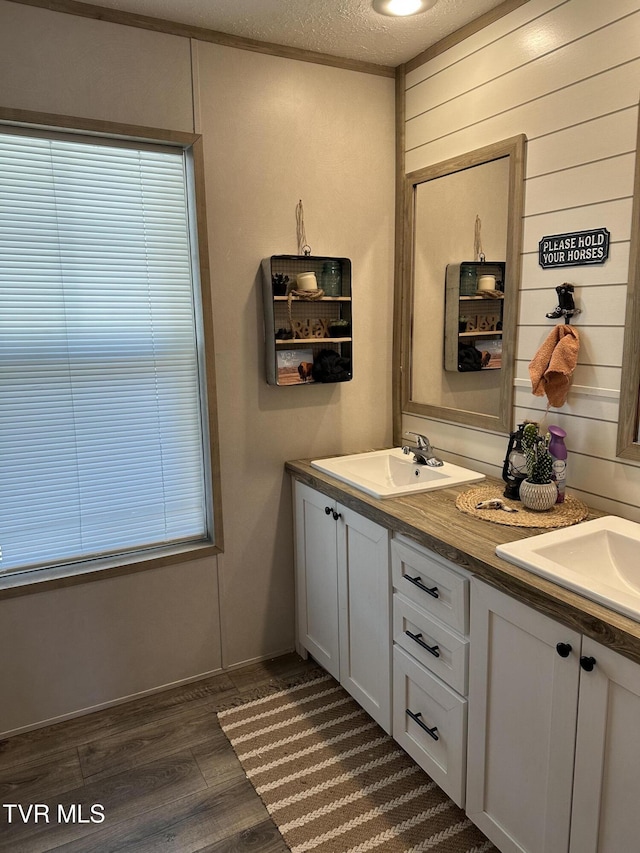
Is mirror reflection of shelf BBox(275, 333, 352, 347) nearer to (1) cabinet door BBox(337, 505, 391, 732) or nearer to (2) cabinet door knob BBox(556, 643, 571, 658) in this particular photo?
(1) cabinet door BBox(337, 505, 391, 732)

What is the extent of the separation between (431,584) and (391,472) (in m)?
0.88

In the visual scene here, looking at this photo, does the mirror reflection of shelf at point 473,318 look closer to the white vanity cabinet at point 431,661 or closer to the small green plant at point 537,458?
the small green plant at point 537,458

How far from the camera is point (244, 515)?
264 centimetres

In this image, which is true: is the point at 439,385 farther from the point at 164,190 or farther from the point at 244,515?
the point at 164,190

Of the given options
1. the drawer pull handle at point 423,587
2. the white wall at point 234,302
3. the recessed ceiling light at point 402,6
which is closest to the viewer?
the drawer pull handle at point 423,587

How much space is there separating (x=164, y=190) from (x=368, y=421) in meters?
1.32

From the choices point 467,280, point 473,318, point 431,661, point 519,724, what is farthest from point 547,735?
point 467,280

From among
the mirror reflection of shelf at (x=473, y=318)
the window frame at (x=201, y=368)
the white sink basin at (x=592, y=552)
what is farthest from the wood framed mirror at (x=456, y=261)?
the window frame at (x=201, y=368)

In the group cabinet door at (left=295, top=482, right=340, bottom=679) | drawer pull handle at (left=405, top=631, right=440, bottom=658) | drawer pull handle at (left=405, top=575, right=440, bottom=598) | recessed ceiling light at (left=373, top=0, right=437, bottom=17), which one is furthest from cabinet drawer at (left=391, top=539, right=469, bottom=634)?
recessed ceiling light at (left=373, top=0, right=437, bottom=17)

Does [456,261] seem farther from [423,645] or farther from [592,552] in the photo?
[423,645]

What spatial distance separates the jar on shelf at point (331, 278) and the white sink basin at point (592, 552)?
56.0 inches

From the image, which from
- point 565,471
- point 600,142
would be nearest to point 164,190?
point 600,142

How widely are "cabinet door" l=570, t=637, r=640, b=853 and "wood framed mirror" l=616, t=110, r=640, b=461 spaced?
29.4 inches

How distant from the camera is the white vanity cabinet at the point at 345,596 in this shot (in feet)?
6.93
